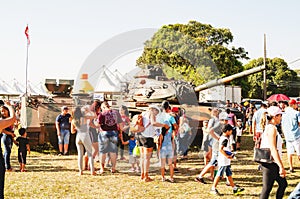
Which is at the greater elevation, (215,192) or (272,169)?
(272,169)

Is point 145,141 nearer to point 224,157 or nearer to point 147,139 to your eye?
point 147,139

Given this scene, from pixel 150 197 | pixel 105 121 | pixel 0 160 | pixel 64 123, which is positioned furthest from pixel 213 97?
pixel 0 160

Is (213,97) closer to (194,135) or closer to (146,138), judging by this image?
(194,135)

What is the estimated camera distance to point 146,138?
8969mm

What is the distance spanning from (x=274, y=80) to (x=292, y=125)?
170 feet

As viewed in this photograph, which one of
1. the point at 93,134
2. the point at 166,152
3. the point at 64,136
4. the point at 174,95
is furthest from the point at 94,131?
the point at 174,95

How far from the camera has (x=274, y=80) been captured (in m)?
59.9

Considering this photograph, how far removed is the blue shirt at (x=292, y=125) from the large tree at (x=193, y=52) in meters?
20.7

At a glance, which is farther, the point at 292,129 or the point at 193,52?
the point at 193,52

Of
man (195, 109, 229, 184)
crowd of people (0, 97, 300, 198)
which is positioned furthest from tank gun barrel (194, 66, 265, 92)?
man (195, 109, 229, 184)

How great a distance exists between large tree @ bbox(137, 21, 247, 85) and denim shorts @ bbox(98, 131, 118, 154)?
21.6 metres

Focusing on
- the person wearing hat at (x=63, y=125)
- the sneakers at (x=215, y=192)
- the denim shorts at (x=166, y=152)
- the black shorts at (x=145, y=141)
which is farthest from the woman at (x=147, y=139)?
the person wearing hat at (x=63, y=125)

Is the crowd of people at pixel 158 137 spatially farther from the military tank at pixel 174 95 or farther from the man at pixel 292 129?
the military tank at pixel 174 95

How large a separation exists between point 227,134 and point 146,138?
193cm
